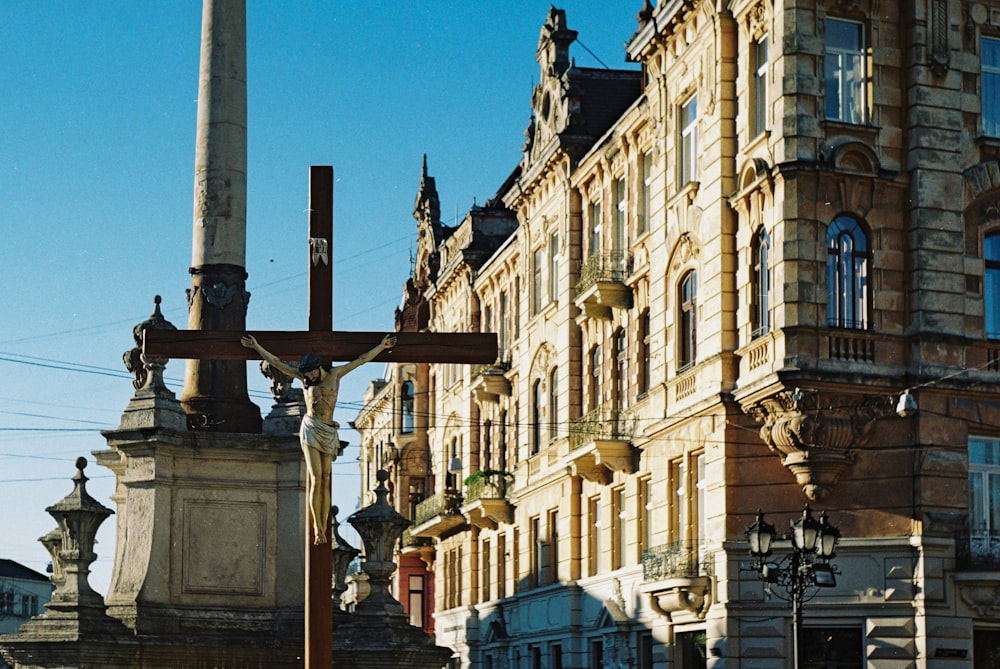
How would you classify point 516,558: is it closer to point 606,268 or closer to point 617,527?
point 617,527

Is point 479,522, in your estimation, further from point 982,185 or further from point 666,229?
point 982,185

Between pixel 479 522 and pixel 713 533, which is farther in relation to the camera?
pixel 479 522

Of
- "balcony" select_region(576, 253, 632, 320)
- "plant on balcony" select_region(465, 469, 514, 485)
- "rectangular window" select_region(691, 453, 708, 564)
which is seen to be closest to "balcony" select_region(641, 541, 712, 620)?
"rectangular window" select_region(691, 453, 708, 564)

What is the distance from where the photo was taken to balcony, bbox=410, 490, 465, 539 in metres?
61.4

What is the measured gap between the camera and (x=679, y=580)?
123 ft

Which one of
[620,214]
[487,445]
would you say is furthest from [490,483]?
[620,214]

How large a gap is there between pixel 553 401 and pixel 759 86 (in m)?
16.4

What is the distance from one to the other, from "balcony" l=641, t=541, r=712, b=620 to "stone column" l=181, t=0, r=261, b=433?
12615 mm

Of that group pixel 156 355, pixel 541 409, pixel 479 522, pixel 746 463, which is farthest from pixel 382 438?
pixel 156 355

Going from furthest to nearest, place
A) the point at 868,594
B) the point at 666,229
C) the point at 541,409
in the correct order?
1. the point at 541,409
2. the point at 666,229
3. the point at 868,594

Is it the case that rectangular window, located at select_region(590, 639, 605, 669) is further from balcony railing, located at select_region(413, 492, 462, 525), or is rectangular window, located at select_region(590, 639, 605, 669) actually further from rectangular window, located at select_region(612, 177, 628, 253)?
balcony railing, located at select_region(413, 492, 462, 525)

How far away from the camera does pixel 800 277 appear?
35.1 m

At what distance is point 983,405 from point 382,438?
43.8 m

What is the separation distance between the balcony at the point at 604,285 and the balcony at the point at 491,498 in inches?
418
